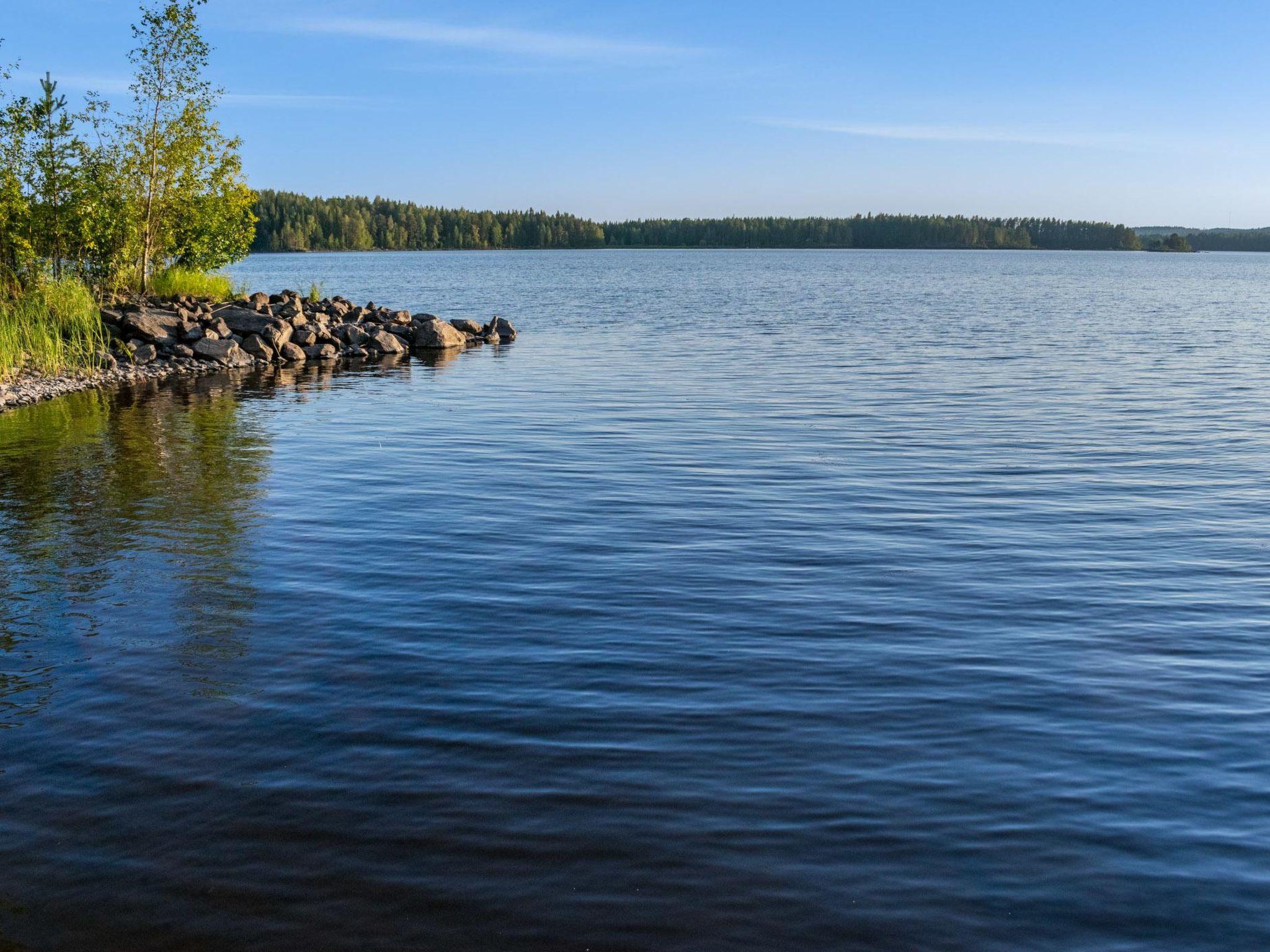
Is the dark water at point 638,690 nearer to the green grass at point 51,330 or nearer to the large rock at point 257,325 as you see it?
the green grass at point 51,330

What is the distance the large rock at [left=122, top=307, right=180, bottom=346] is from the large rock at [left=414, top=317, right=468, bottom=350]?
29.5 feet

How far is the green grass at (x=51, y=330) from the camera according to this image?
2480 centimetres

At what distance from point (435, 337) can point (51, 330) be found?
1356 cm

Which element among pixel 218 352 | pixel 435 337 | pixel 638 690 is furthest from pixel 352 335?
pixel 638 690

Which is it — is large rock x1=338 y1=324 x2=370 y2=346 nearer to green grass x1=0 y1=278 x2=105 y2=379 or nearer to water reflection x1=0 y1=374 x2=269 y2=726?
green grass x1=0 y1=278 x2=105 y2=379

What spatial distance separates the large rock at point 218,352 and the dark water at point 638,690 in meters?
11.9

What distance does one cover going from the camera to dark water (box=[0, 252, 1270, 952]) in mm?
5414

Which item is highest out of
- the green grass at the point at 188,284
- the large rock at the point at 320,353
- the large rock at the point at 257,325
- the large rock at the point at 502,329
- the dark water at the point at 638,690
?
the green grass at the point at 188,284

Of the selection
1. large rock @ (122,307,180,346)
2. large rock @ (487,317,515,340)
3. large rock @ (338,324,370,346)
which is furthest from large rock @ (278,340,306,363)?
large rock @ (487,317,515,340)

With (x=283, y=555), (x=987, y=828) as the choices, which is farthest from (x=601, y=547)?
(x=987, y=828)

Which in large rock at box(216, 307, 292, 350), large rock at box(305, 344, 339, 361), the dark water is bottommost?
the dark water

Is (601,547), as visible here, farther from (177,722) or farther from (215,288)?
(215,288)

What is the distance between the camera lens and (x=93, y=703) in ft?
25.5

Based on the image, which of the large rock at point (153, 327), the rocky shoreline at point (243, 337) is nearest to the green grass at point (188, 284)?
the rocky shoreline at point (243, 337)
